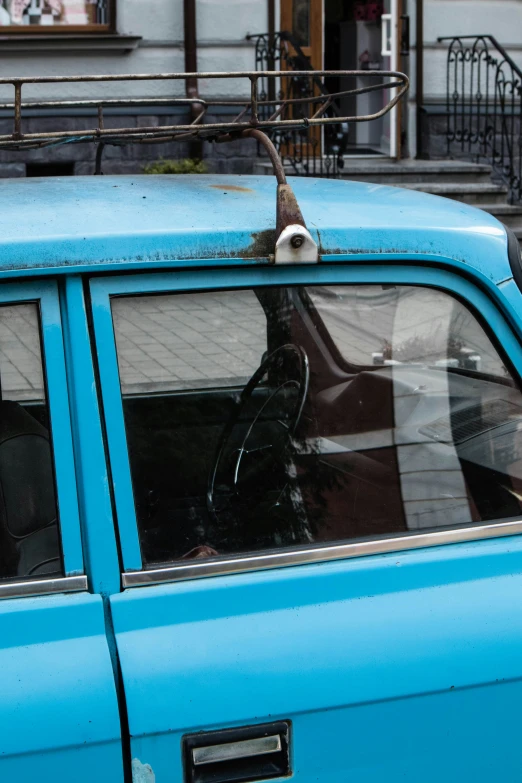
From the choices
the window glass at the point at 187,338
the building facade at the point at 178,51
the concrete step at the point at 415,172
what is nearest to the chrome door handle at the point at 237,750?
the window glass at the point at 187,338

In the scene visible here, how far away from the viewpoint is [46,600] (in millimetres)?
1587

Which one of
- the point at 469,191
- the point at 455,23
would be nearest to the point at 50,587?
the point at 469,191

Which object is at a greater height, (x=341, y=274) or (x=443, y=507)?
(x=341, y=274)

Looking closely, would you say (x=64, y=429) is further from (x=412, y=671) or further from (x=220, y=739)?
(x=412, y=671)

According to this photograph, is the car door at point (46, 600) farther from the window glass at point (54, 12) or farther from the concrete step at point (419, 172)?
the window glass at point (54, 12)

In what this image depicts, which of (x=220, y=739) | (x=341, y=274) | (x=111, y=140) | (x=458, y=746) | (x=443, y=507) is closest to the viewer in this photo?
(x=220, y=739)

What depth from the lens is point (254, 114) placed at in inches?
72.4

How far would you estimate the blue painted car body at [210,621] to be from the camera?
153cm

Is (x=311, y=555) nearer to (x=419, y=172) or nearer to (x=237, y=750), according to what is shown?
(x=237, y=750)

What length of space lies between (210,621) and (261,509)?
0.30m

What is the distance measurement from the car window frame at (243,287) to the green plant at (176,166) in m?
7.74

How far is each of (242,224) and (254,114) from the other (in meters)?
0.24

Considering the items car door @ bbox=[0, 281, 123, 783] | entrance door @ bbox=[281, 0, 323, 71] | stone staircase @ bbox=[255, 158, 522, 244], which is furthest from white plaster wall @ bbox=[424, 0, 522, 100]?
car door @ bbox=[0, 281, 123, 783]

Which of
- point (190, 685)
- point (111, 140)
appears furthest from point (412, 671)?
point (111, 140)
